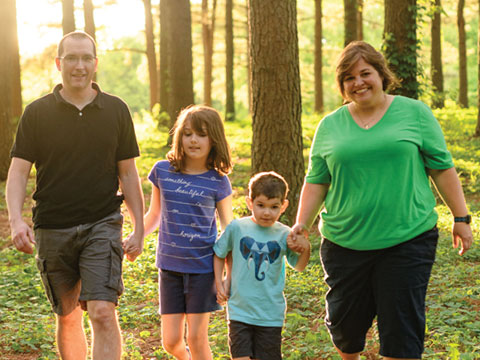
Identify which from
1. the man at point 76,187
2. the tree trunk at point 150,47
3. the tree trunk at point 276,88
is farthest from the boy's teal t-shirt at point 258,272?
the tree trunk at point 150,47

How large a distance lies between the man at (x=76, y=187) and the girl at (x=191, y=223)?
346 millimetres

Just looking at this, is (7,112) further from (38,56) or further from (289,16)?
(38,56)

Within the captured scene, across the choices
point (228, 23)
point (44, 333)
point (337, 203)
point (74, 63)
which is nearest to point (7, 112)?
point (44, 333)

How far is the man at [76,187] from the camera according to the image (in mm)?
4391

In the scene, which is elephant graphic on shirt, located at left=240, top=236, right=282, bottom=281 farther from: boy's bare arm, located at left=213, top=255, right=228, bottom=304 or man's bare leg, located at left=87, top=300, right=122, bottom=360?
man's bare leg, located at left=87, top=300, right=122, bottom=360

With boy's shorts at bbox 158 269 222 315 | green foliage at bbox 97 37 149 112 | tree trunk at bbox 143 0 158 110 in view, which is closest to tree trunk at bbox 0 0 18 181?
boy's shorts at bbox 158 269 222 315

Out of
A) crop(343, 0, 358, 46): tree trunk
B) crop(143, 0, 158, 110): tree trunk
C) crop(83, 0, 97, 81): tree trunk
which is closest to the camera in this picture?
crop(343, 0, 358, 46): tree trunk

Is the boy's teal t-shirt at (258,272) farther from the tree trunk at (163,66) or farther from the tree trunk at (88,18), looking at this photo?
the tree trunk at (88,18)

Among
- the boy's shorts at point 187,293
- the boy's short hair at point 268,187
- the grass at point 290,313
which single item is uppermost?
the boy's short hair at point 268,187

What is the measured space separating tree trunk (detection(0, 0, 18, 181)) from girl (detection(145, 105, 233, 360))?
1170 cm

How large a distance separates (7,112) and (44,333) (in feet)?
34.2

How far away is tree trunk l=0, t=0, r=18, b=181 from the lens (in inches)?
600

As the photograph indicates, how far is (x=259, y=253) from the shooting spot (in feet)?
13.8

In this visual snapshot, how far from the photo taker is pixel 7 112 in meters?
15.3
